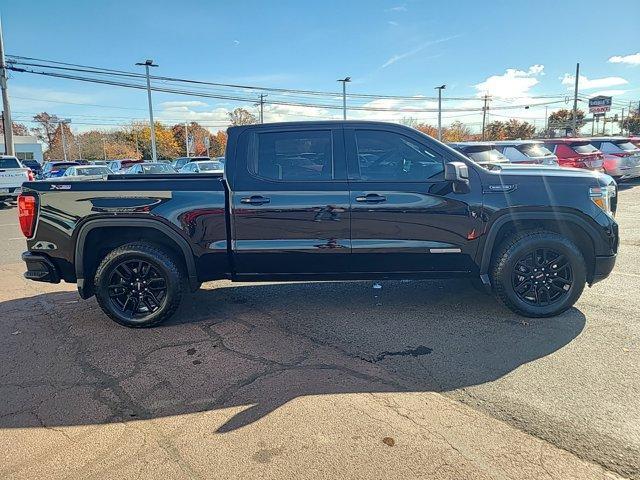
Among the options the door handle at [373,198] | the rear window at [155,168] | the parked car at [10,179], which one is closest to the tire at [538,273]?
the door handle at [373,198]

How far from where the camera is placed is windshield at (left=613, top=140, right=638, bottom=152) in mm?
15656

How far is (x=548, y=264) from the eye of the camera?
14.3 ft

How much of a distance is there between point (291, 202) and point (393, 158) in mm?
1078

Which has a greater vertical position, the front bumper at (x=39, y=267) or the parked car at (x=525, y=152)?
the parked car at (x=525, y=152)

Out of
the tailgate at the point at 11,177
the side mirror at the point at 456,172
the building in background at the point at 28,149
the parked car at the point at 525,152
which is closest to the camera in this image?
the side mirror at the point at 456,172

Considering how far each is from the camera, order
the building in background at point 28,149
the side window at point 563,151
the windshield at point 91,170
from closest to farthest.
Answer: the side window at point 563,151
the windshield at point 91,170
the building in background at point 28,149

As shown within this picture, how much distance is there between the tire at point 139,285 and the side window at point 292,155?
1.30 m

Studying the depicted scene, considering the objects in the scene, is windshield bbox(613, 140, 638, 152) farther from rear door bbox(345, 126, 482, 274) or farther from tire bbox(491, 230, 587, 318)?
rear door bbox(345, 126, 482, 274)

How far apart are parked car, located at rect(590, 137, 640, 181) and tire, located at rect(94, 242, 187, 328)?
1576 cm

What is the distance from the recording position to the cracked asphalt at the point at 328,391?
2.47m

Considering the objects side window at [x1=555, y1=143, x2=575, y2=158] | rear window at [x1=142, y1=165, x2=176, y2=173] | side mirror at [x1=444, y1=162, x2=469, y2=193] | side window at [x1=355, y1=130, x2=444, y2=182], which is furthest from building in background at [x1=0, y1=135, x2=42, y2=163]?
side mirror at [x1=444, y1=162, x2=469, y2=193]

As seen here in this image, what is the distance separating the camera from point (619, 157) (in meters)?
15.3

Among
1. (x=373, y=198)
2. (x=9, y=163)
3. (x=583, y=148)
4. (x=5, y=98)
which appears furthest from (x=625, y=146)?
(x=5, y=98)

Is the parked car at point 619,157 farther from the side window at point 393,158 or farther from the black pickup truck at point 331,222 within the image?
the side window at point 393,158
